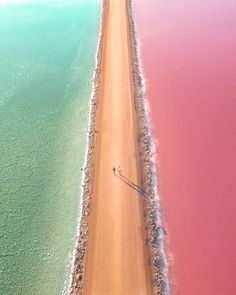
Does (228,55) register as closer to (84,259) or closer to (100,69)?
(100,69)

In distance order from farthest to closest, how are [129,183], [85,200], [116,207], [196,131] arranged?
[196,131] < [129,183] < [85,200] < [116,207]

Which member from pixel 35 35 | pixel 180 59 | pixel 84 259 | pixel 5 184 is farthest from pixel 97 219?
pixel 35 35

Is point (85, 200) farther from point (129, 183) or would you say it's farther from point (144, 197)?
point (144, 197)

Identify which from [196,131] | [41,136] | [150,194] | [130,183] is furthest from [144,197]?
[41,136]

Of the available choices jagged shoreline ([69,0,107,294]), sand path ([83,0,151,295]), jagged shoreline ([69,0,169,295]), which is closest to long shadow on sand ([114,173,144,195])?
sand path ([83,0,151,295])

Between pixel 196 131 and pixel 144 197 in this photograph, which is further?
pixel 196 131

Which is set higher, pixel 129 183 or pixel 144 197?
pixel 129 183
